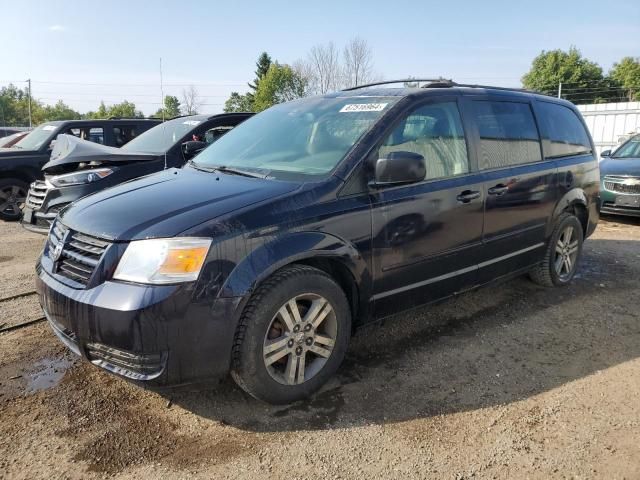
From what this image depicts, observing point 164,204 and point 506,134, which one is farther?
point 506,134

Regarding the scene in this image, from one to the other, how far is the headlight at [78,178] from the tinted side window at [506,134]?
4.37 meters

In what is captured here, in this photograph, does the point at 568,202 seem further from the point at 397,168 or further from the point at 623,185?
the point at 623,185

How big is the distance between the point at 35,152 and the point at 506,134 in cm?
801

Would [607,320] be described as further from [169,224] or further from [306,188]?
[169,224]

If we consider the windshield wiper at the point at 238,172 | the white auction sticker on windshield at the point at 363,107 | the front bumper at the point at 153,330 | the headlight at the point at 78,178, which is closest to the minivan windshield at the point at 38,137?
the headlight at the point at 78,178

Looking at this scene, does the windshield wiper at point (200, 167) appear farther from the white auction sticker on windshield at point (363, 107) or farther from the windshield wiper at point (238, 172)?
the white auction sticker on windshield at point (363, 107)

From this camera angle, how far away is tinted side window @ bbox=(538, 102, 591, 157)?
15.4ft

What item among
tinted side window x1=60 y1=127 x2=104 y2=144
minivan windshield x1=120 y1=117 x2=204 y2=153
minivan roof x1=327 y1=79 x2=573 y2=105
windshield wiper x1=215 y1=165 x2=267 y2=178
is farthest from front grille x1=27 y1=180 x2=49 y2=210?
minivan roof x1=327 y1=79 x2=573 y2=105

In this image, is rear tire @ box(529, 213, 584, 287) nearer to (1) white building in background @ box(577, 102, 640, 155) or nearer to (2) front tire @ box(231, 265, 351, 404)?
(2) front tire @ box(231, 265, 351, 404)

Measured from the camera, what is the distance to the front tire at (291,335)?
8.77 ft

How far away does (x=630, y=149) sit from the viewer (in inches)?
382

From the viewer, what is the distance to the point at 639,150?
9531mm

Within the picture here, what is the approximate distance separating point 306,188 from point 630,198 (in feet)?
24.7

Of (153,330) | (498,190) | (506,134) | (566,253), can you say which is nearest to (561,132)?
(506,134)
